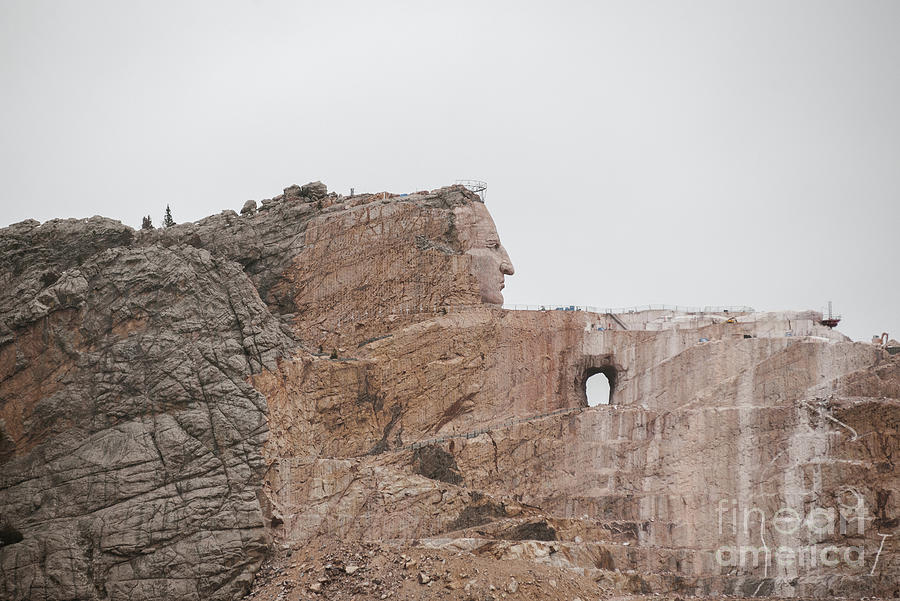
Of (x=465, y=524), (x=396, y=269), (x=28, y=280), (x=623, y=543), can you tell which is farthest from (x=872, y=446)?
(x=28, y=280)

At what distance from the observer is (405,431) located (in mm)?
57281

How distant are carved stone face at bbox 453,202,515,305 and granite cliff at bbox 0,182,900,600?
0.12m

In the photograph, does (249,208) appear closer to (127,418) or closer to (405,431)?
(127,418)

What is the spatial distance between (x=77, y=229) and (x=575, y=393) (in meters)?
24.8

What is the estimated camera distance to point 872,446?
177 feet

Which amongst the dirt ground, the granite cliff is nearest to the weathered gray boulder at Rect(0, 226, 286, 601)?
the granite cliff

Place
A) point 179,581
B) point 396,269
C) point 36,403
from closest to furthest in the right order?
1. point 179,581
2. point 36,403
3. point 396,269

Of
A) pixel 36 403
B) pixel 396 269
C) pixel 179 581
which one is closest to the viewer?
pixel 179 581

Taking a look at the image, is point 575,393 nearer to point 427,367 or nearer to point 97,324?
point 427,367

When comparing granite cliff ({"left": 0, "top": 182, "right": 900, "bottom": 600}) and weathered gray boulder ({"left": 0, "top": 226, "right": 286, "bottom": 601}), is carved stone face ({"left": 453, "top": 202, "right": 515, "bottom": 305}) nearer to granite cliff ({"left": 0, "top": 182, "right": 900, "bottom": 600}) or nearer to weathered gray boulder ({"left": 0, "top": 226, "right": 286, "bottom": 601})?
granite cliff ({"left": 0, "top": 182, "right": 900, "bottom": 600})

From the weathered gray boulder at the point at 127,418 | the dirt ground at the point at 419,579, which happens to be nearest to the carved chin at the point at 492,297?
the weathered gray boulder at the point at 127,418

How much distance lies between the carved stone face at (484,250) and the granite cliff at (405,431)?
119 mm

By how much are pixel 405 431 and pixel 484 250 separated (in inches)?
368

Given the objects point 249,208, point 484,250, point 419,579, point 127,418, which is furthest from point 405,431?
point 249,208
